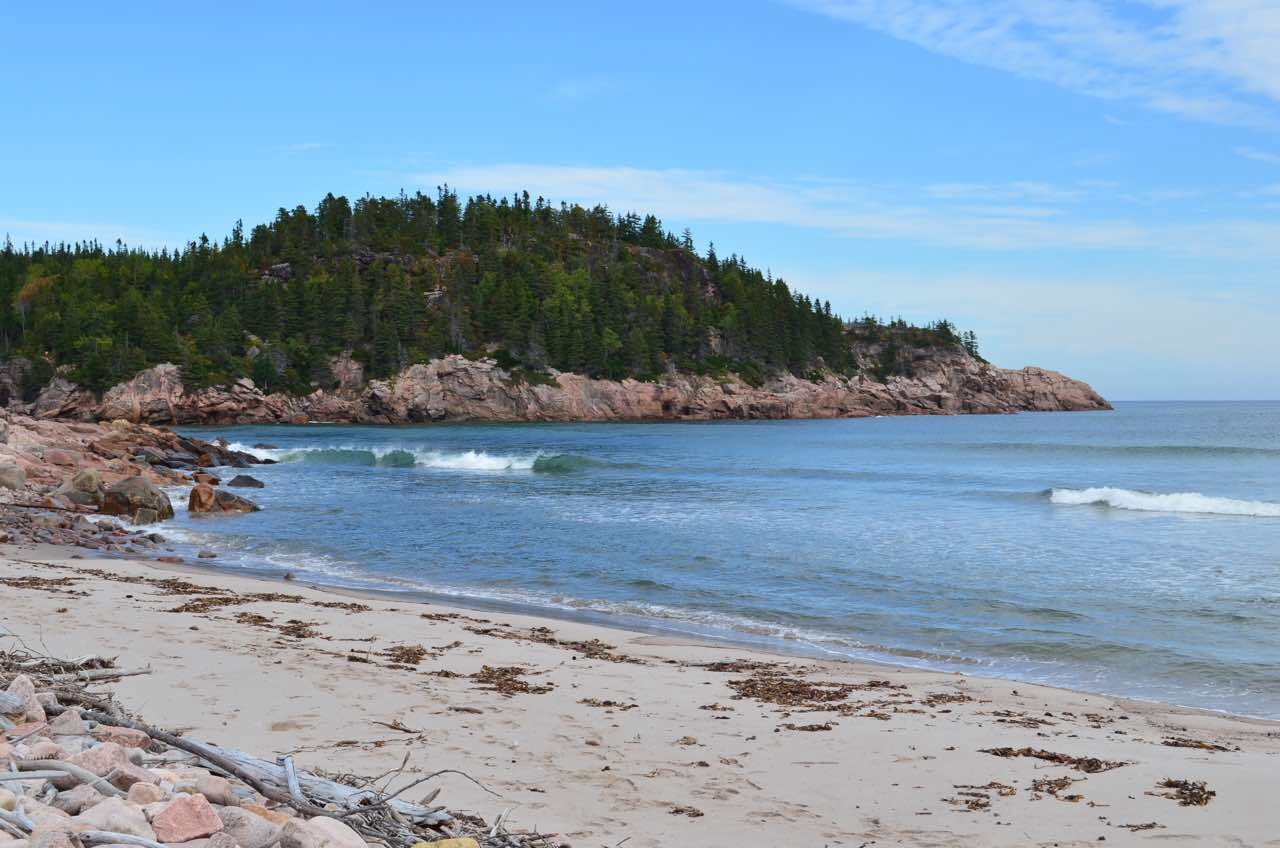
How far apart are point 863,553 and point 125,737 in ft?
52.7

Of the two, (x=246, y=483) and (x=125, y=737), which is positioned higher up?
(x=125, y=737)

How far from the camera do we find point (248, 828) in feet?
12.4

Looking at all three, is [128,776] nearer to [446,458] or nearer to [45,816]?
[45,816]

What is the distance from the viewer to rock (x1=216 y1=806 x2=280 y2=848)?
3.76 m

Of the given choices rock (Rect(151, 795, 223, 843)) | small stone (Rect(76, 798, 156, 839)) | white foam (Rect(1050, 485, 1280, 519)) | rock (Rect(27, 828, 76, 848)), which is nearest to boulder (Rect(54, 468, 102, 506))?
small stone (Rect(76, 798, 156, 839))

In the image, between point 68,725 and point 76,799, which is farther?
point 68,725

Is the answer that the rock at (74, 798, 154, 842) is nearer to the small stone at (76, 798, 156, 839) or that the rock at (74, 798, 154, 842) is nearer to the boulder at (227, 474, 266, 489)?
the small stone at (76, 798, 156, 839)

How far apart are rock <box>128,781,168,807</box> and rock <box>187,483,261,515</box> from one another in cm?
2399

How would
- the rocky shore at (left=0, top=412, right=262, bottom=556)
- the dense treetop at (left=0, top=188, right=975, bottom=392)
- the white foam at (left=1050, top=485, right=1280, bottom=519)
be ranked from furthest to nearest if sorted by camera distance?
1. the dense treetop at (left=0, top=188, right=975, bottom=392)
2. the white foam at (left=1050, top=485, right=1280, bottom=519)
3. the rocky shore at (left=0, top=412, right=262, bottom=556)

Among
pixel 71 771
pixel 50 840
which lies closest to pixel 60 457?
pixel 71 771

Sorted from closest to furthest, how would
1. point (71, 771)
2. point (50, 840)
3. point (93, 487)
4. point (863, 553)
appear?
1. point (50, 840)
2. point (71, 771)
3. point (863, 553)
4. point (93, 487)

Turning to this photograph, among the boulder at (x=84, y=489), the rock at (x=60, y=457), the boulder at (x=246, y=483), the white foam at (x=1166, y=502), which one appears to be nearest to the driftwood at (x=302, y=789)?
the boulder at (x=84, y=489)

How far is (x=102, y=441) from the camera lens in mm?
38312

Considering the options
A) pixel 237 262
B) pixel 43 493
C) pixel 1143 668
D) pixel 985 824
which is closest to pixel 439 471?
pixel 43 493
